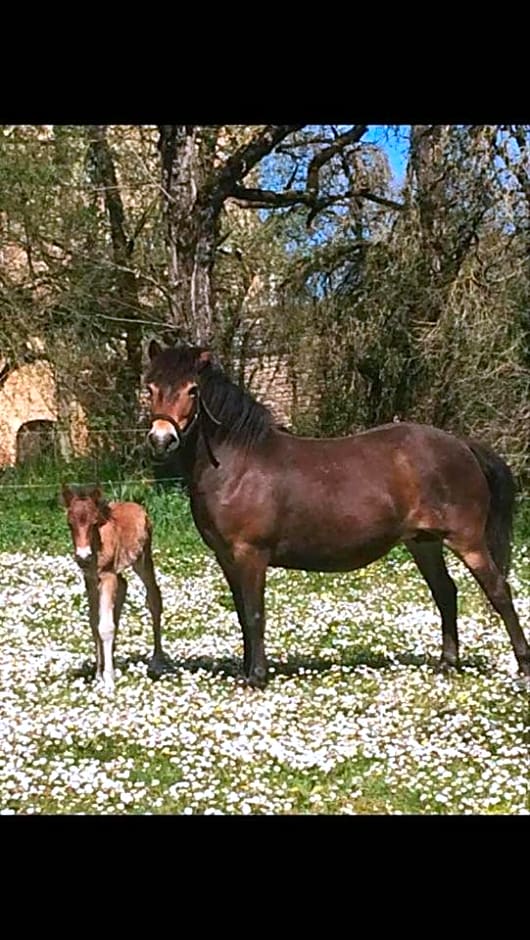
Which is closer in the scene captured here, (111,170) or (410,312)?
(410,312)

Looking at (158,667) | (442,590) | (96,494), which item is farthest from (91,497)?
(442,590)

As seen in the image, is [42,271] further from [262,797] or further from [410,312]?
[262,797]

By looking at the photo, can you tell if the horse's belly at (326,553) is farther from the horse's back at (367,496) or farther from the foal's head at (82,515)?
the foal's head at (82,515)

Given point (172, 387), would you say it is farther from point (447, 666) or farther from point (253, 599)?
point (447, 666)

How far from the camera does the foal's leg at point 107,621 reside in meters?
3.21

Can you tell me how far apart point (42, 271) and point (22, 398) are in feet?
4.86

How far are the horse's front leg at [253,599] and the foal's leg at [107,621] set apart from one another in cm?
38

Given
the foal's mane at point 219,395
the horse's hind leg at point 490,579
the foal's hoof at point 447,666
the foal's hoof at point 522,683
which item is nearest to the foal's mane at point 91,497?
the foal's mane at point 219,395

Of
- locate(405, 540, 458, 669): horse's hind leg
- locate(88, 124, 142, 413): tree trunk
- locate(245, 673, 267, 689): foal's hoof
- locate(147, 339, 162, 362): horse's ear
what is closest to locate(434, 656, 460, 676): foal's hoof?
locate(405, 540, 458, 669): horse's hind leg

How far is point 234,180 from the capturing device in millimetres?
4105

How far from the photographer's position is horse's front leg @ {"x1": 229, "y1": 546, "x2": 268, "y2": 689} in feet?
10.6

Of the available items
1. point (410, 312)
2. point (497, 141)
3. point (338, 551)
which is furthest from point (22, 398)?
point (497, 141)

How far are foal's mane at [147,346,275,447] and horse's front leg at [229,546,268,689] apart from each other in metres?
0.36

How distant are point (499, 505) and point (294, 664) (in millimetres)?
853
